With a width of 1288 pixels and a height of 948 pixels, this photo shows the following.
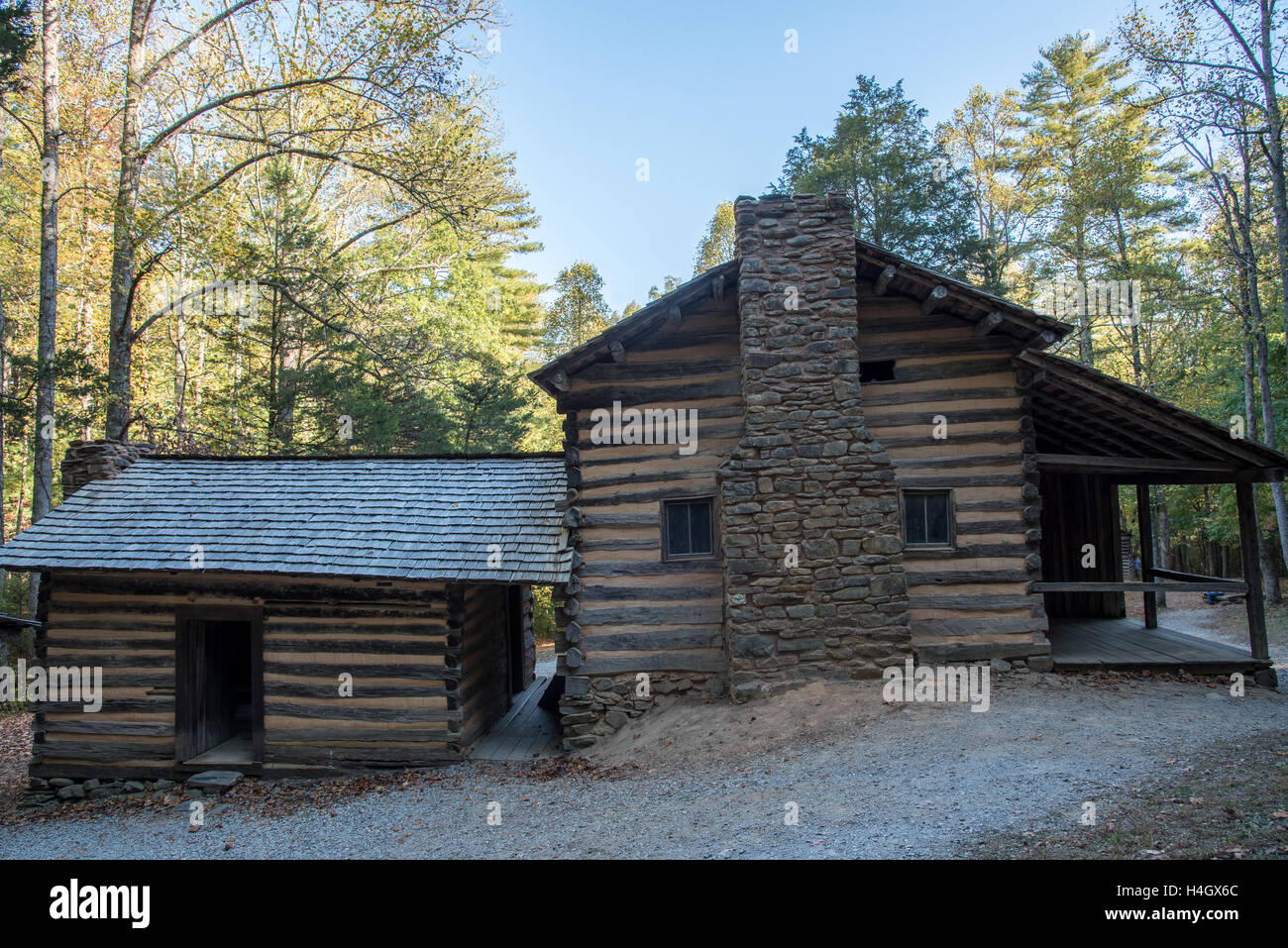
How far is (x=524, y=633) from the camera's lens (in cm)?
1471

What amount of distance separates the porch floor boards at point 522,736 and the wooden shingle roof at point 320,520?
2.68 m

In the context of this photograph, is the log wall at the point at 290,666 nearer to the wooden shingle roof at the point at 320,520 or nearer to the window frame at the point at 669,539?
the wooden shingle roof at the point at 320,520

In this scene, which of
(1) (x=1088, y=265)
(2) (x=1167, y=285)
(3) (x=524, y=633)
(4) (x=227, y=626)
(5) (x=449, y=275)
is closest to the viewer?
(4) (x=227, y=626)

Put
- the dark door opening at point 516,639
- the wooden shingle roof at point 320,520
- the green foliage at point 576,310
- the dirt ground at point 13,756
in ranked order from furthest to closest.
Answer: the green foliage at point 576,310, the dark door opening at point 516,639, the dirt ground at point 13,756, the wooden shingle roof at point 320,520

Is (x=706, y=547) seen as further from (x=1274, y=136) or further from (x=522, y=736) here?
(x=1274, y=136)

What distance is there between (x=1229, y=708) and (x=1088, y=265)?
2003cm

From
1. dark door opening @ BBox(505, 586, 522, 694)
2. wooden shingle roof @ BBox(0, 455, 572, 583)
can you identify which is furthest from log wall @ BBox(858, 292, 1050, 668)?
dark door opening @ BBox(505, 586, 522, 694)

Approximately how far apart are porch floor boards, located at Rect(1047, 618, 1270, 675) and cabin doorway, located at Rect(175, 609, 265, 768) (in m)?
11.4

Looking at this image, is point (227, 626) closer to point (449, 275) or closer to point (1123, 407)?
point (1123, 407)

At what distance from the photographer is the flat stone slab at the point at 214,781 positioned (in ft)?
32.7

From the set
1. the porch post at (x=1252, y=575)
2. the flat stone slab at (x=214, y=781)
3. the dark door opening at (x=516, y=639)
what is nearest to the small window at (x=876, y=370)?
the porch post at (x=1252, y=575)

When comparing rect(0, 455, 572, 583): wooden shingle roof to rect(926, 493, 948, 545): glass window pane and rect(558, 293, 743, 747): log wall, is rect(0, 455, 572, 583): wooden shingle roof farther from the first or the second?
rect(926, 493, 948, 545): glass window pane

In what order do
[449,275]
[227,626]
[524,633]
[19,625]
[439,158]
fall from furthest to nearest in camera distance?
[449,275] → [439,158] → [524,633] → [227,626] → [19,625]

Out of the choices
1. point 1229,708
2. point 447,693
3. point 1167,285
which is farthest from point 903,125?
point 447,693
